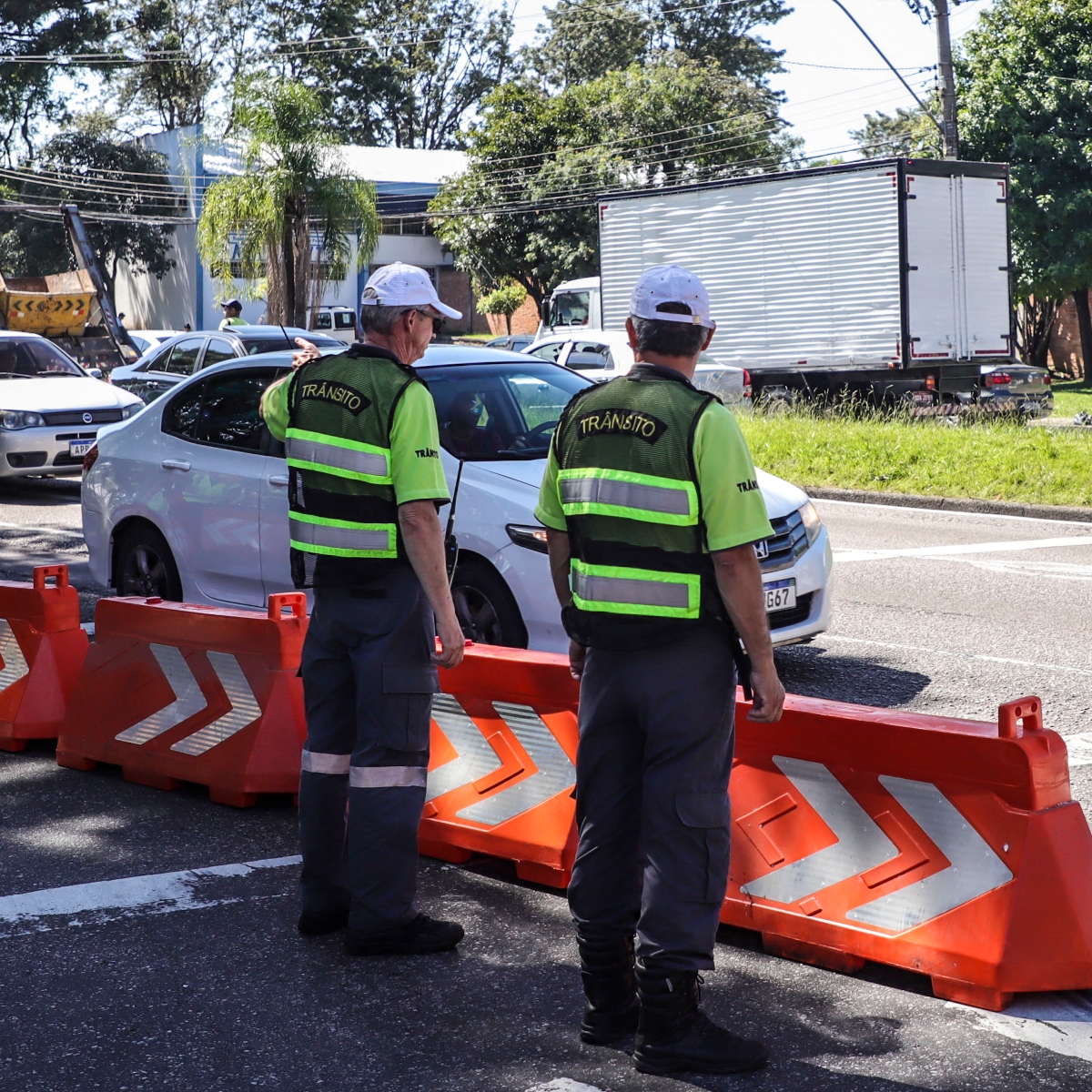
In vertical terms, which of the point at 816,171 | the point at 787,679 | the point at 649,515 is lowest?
the point at 787,679

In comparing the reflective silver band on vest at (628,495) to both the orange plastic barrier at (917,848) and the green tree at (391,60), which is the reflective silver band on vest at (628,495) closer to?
the orange plastic barrier at (917,848)

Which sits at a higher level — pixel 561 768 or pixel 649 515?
pixel 649 515

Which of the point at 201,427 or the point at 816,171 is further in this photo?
the point at 816,171

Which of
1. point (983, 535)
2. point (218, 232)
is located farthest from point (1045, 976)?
point (218, 232)

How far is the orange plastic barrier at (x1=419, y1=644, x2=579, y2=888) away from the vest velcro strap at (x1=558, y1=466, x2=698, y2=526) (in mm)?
1237

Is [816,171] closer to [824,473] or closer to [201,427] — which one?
[824,473]

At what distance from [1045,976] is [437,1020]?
1.55 metres

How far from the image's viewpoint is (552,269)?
41625 millimetres

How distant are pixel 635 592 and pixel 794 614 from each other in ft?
12.5

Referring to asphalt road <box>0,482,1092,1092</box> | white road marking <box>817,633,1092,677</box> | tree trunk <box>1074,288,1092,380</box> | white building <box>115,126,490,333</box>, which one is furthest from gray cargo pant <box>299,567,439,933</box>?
white building <box>115,126,490,333</box>

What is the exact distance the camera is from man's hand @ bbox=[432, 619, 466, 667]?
4043 mm

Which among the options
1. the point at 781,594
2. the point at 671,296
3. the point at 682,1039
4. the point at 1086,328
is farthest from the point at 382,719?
the point at 1086,328

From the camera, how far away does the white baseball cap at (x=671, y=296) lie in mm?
3383

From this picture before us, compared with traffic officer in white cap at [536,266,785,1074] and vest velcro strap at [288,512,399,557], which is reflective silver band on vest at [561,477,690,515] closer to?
traffic officer in white cap at [536,266,785,1074]
